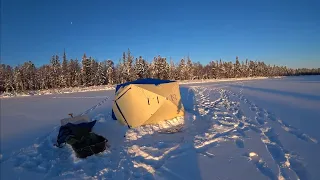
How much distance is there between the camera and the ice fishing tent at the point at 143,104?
9212 millimetres

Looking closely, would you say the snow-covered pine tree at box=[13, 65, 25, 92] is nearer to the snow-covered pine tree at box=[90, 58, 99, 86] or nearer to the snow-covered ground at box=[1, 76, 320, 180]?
the snow-covered pine tree at box=[90, 58, 99, 86]

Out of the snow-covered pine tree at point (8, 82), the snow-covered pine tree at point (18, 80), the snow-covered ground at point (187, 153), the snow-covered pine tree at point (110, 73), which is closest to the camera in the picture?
the snow-covered ground at point (187, 153)

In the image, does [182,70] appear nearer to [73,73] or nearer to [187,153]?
[73,73]

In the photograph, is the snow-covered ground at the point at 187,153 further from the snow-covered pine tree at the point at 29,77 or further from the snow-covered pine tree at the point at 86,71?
the snow-covered pine tree at the point at 29,77

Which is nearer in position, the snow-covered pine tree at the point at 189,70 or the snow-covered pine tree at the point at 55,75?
the snow-covered pine tree at the point at 55,75

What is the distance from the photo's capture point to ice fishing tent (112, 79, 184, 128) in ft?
30.2

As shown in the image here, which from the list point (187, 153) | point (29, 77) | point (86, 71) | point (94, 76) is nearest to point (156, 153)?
point (187, 153)

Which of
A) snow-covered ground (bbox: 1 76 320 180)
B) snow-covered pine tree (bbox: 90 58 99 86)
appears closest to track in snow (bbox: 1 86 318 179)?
snow-covered ground (bbox: 1 76 320 180)

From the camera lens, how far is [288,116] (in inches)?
370

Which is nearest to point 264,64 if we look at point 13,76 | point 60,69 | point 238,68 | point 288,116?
point 238,68

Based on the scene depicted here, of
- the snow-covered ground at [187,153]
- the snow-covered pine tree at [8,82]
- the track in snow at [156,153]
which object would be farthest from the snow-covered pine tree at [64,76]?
the track in snow at [156,153]

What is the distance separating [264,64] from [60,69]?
336 feet

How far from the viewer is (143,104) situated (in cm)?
929

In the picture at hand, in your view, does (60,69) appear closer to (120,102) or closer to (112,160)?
(120,102)
